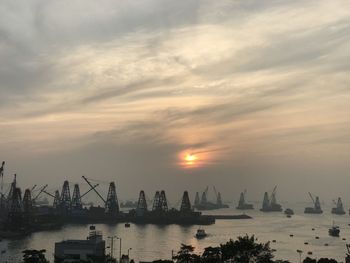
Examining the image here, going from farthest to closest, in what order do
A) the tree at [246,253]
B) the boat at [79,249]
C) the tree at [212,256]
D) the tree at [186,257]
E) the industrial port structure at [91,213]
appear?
the industrial port structure at [91,213] < the boat at [79,249] < the tree at [186,257] < the tree at [212,256] < the tree at [246,253]

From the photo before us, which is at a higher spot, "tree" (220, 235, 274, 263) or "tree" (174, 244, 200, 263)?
"tree" (220, 235, 274, 263)

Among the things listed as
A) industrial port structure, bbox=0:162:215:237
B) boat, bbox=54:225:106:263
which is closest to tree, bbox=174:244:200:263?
boat, bbox=54:225:106:263

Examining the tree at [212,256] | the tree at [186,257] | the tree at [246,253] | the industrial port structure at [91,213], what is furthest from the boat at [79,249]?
the industrial port structure at [91,213]

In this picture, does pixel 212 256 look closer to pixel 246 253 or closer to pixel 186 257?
pixel 186 257

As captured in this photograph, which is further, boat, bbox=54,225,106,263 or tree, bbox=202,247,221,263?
boat, bbox=54,225,106,263

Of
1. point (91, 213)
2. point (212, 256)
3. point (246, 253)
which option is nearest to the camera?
point (246, 253)

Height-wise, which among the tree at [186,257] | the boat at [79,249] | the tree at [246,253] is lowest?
the boat at [79,249]

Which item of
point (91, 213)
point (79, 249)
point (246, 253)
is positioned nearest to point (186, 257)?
point (246, 253)

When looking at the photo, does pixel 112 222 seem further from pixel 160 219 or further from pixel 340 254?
pixel 340 254

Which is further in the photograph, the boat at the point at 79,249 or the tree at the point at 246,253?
the boat at the point at 79,249

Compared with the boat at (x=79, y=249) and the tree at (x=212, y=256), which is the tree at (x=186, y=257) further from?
the boat at (x=79, y=249)

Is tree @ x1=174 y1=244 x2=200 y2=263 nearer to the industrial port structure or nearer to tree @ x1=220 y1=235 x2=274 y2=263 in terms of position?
tree @ x1=220 y1=235 x2=274 y2=263
